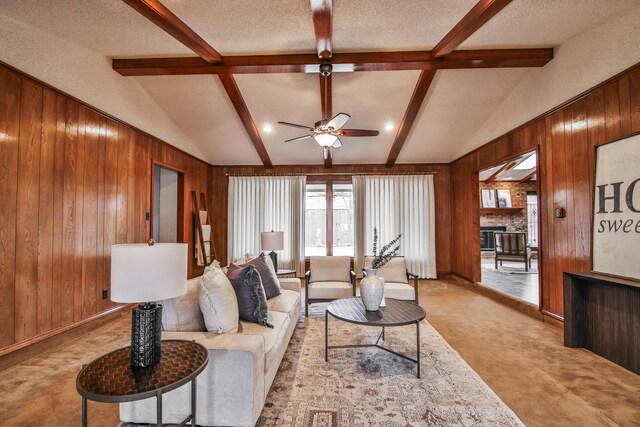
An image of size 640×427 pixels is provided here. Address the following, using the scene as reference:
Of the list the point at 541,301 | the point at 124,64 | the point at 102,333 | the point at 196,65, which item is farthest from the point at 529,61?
the point at 102,333

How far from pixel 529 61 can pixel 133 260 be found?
171 inches

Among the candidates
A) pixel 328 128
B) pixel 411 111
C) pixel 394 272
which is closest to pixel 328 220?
pixel 394 272

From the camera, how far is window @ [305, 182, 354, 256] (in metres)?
6.91

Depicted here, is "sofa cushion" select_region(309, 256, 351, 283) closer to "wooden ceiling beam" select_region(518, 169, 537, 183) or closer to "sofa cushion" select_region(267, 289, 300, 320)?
"sofa cushion" select_region(267, 289, 300, 320)

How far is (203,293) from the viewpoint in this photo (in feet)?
6.58

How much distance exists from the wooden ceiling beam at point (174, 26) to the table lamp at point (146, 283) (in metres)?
2.26

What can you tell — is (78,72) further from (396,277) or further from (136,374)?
(396,277)

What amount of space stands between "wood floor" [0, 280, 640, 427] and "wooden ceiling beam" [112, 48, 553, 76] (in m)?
3.05

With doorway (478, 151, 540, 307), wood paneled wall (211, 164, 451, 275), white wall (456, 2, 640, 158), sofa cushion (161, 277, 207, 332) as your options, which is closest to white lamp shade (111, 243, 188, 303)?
sofa cushion (161, 277, 207, 332)

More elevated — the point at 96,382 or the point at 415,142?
the point at 415,142

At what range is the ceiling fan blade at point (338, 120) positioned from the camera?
11.4 ft

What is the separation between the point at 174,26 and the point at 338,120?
185 centimetres

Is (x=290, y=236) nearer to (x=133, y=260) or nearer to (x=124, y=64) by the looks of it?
(x=124, y=64)

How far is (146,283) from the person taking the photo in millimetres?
1426
